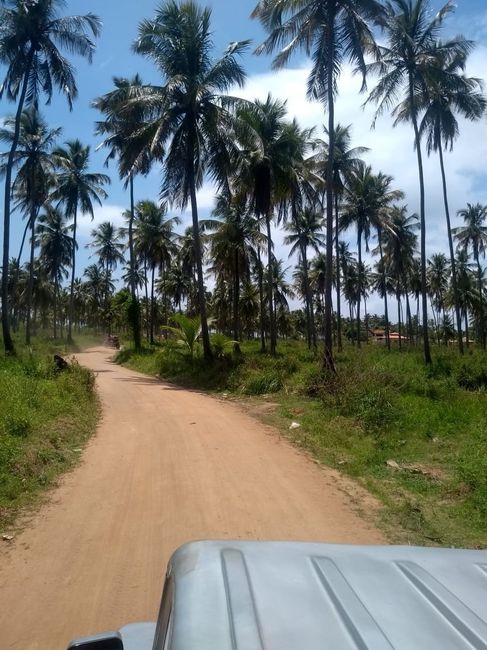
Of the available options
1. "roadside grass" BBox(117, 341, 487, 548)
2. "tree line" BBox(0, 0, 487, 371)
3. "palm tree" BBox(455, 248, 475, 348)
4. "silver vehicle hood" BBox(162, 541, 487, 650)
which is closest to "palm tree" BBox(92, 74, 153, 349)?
"tree line" BBox(0, 0, 487, 371)

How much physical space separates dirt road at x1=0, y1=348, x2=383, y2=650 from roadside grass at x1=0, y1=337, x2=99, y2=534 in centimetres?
31

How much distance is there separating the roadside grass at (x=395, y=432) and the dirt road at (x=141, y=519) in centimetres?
62

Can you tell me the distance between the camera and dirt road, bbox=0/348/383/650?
13.3 feet

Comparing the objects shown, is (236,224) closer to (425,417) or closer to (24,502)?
(425,417)

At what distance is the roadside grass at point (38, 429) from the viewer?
6.66 meters

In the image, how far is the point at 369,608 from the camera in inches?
67.2

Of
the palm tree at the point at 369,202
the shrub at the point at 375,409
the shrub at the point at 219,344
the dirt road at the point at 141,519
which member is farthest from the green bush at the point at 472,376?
the palm tree at the point at 369,202

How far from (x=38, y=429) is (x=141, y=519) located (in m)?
4.12

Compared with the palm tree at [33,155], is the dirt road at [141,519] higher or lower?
lower

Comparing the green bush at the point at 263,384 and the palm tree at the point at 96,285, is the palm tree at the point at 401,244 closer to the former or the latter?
the green bush at the point at 263,384

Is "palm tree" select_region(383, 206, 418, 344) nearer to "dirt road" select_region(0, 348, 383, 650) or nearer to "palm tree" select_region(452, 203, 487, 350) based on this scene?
"palm tree" select_region(452, 203, 487, 350)

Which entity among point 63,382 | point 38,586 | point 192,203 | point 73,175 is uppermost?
point 73,175

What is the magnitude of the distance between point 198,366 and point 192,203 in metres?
6.73

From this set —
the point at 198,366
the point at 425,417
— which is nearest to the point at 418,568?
the point at 425,417
